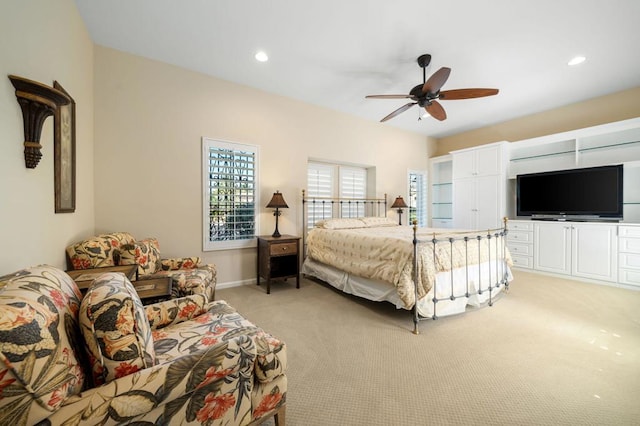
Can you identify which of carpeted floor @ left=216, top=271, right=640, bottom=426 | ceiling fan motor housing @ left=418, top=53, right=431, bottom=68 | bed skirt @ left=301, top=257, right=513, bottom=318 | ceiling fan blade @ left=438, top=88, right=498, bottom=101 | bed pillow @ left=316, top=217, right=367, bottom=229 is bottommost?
carpeted floor @ left=216, top=271, right=640, bottom=426

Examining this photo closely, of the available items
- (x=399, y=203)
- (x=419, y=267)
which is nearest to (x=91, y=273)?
(x=419, y=267)

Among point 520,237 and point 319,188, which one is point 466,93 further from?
point 520,237

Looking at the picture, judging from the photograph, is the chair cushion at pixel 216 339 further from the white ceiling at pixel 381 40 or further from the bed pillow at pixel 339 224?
the white ceiling at pixel 381 40

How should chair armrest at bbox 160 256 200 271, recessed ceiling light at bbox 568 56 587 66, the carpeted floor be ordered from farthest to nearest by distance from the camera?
recessed ceiling light at bbox 568 56 587 66 < chair armrest at bbox 160 256 200 271 < the carpeted floor

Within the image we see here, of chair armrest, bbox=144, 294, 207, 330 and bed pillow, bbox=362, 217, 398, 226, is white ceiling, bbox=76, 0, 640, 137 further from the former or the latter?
chair armrest, bbox=144, 294, 207, 330

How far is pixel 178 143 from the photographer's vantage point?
3.38m

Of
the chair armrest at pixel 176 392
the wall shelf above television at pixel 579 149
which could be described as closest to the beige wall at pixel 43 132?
the chair armrest at pixel 176 392

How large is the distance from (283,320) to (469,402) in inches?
70.3

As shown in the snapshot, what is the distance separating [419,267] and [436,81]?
76.5 inches

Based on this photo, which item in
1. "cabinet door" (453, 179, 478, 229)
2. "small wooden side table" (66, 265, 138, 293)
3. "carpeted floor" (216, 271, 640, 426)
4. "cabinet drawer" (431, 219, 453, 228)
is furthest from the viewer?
"cabinet drawer" (431, 219, 453, 228)

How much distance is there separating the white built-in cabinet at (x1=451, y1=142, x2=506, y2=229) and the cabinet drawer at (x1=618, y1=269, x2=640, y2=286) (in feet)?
5.52

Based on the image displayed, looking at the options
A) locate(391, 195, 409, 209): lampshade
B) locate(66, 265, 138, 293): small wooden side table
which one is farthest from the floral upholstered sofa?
locate(391, 195, 409, 209): lampshade

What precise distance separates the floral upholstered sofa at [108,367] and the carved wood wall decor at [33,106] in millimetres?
867

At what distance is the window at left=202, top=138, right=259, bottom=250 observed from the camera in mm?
3596
